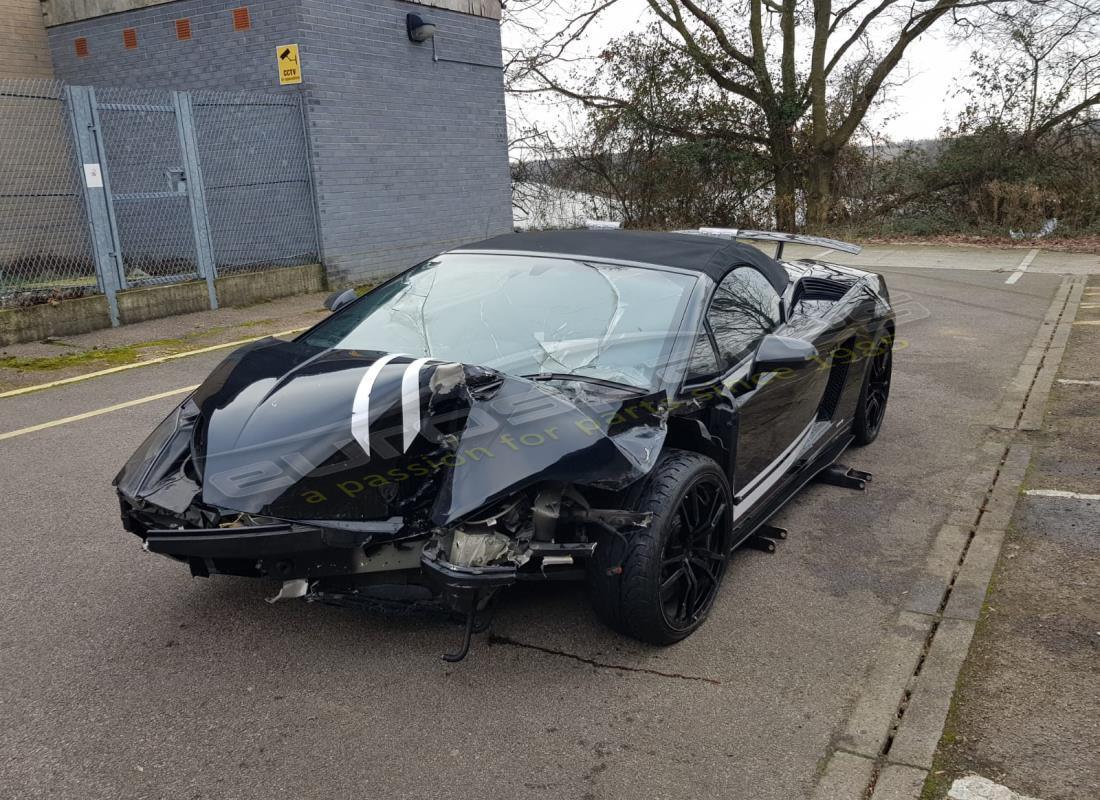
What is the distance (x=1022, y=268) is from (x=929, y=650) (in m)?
13.0

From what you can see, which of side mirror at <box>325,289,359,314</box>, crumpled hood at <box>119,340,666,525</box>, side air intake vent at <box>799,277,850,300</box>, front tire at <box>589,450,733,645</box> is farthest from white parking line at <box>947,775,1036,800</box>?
side mirror at <box>325,289,359,314</box>

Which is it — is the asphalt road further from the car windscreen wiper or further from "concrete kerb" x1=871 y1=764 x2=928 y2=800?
the car windscreen wiper

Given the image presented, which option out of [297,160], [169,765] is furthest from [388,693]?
[297,160]

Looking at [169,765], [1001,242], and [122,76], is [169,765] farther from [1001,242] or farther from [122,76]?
[1001,242]

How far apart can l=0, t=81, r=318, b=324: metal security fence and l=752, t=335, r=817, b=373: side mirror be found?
26.1ft

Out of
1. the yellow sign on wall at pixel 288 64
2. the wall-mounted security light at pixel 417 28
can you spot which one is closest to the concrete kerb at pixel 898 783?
the yellow sign on wall at pixel 288 64

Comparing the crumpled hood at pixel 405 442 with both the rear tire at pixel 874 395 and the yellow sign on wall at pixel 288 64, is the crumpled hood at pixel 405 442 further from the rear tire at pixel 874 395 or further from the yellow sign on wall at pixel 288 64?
the yellow sign on wall at pixel 288 64

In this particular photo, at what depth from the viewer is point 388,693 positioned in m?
3.16

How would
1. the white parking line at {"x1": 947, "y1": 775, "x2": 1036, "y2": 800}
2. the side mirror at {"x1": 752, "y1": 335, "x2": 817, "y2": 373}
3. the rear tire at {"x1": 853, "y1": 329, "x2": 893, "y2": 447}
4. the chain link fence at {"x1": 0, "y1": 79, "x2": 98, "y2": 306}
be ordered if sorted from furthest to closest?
the chain link fence at {"x1": 0, "y1": 79, "x2": 98, "y2": 306}, the rear tire at {"x1": 853, "y1": 329, "x2": 893, "y2": 447}, the side mirror at {"x1": 752, "y1": 335, "x2": 817, "y2": 373}, the white parking line at {"x1": 947, "y1": 775, "x2": 1036, "y2": 800}

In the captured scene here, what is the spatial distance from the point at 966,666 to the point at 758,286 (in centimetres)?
203

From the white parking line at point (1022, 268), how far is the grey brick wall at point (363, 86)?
805 cm

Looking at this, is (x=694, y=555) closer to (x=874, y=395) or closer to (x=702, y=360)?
(x=702, y=360)

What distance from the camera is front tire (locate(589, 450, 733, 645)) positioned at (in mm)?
3197

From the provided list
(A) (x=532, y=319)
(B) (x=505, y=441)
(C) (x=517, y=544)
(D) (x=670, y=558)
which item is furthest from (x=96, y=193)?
(D) (x=670, y=558)
